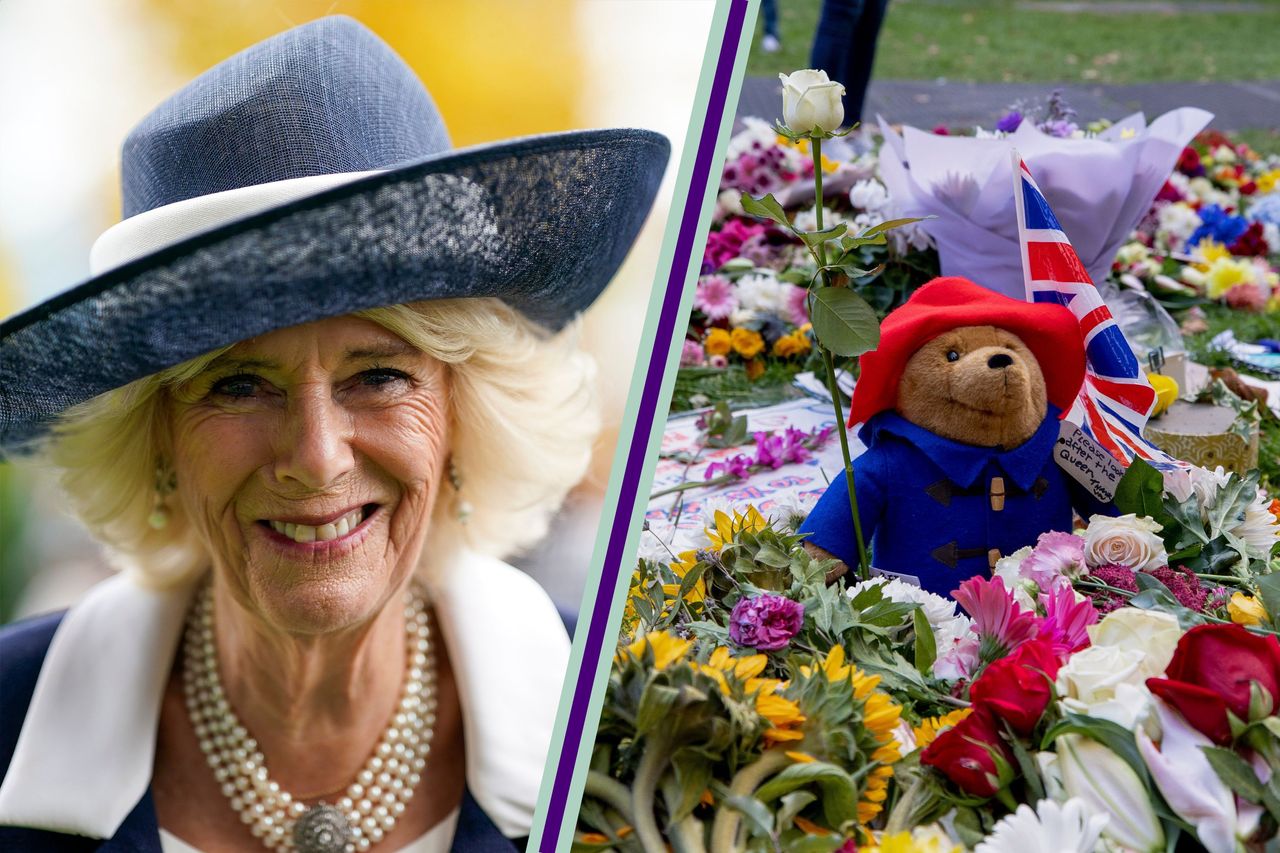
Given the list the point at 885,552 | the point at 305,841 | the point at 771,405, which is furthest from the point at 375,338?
the point at 771,405

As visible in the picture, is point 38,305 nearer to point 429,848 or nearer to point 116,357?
point 116,357

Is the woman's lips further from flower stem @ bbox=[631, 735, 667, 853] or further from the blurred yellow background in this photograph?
flower stem @ bbox=[631, 735, 667, 853]

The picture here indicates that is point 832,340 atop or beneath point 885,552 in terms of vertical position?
atop

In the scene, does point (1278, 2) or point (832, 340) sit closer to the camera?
point (832, 340)

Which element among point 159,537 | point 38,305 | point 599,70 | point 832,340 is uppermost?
point 599,70

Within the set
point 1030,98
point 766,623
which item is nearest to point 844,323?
point 766,623

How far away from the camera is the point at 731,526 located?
5.07ft

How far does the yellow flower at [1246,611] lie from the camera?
1398mm

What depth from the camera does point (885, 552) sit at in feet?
6.03

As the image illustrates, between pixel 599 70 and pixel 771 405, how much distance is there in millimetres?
1801

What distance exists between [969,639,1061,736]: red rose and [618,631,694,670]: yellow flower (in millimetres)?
299

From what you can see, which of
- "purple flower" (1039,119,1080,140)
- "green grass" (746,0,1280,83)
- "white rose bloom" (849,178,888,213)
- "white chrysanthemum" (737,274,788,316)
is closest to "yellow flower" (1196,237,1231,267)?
"purple flower" (1039,119,1080,140)

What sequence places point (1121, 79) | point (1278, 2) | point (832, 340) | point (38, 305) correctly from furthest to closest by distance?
1. point (1278, 2)
2. point (1121, 79)
3. point (832, 340)
4. point (38, 305)

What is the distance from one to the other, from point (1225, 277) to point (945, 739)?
281 cm
